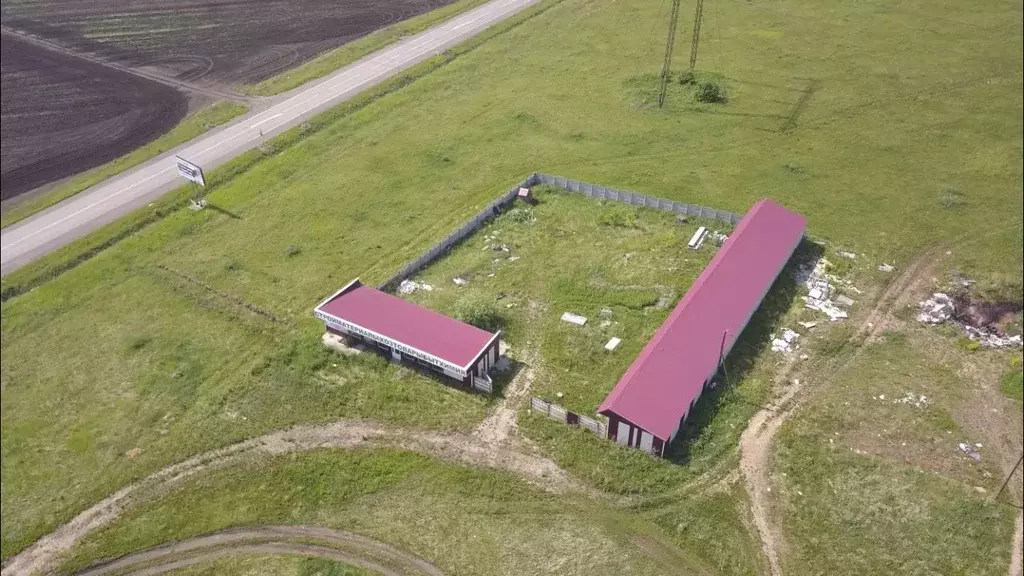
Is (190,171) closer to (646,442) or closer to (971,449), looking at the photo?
(646,442)

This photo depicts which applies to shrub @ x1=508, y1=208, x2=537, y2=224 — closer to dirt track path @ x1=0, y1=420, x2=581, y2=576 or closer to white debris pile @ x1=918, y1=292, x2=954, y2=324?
dirt track path @ x1=0, y1=420, x2=581, y2=576

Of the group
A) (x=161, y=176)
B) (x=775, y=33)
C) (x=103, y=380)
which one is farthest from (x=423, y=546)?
(x=775, y=33)

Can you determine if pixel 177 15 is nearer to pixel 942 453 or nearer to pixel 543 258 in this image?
pixel 543 258

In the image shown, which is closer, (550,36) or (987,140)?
(987,140)

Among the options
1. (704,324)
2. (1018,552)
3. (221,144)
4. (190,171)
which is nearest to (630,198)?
(704,324)

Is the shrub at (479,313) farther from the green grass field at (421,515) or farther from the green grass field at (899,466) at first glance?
the green grass field at (899,466)

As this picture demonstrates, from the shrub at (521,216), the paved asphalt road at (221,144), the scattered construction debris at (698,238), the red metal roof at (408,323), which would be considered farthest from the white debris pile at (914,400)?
the paved asphalt road at (221,144)

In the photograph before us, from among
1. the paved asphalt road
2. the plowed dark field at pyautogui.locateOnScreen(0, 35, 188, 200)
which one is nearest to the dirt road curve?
the paved asphalt road
